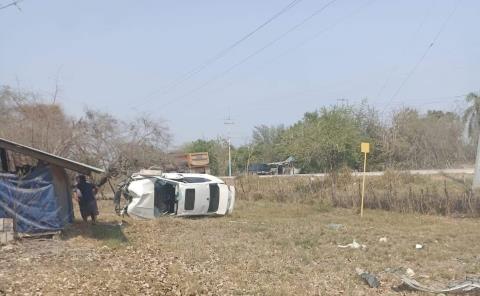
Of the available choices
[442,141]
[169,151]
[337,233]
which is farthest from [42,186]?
[442,141]

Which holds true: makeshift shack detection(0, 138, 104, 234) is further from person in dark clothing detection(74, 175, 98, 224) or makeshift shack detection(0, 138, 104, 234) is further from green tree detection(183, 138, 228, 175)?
green tree detection(183, 138, 228, 175)

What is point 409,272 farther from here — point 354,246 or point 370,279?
point 354,246

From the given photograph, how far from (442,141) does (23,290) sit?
191 ft

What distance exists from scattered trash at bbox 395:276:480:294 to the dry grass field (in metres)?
0.22

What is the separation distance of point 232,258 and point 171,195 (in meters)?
10.5

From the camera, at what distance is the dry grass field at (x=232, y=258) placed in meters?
10.0

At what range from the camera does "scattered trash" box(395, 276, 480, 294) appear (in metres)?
9.55

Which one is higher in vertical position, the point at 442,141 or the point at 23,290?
the point at 442,141

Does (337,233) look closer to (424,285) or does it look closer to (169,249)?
(169,249)

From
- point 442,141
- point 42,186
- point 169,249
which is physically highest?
point 442,141

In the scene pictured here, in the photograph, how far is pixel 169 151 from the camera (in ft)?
142

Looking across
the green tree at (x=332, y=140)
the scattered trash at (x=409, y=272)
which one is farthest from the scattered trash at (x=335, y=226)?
the green tree at (x=332, y=140)

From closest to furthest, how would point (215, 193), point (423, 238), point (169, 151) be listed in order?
point (423, 238) → point (215, 193) → point (169, 151)

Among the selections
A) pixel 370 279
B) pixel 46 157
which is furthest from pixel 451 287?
pixel 46 157
